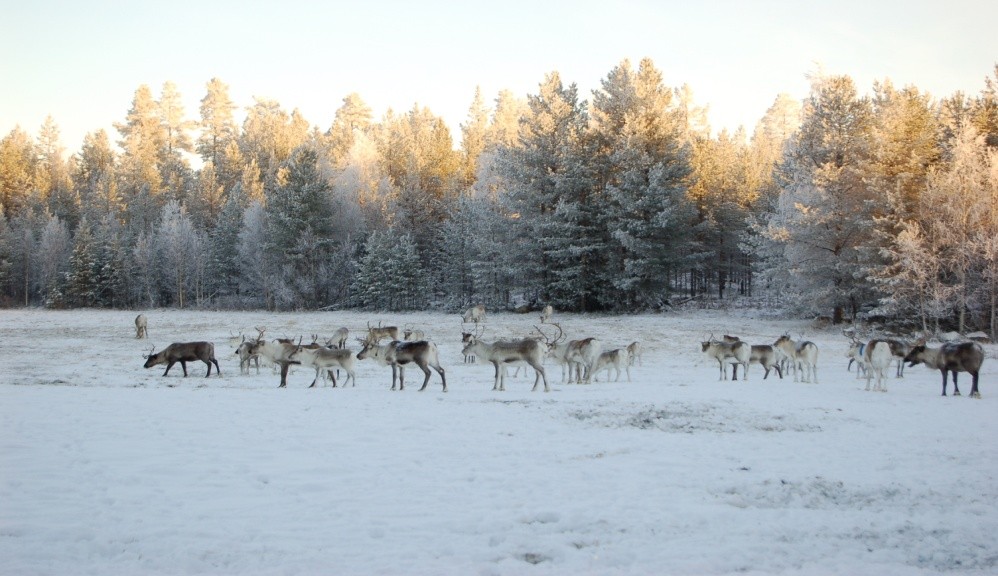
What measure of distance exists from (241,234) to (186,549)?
185 ft

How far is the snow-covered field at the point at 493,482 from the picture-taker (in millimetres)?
5980

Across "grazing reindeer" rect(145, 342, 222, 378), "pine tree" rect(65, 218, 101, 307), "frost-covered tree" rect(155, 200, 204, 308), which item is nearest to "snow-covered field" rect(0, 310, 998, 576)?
"grazing reindeer" rect(145, 342, 222, 378)

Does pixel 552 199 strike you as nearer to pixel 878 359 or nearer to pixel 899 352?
pixel 899 352

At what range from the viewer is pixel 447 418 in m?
12.2

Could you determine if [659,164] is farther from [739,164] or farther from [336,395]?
[336,395]

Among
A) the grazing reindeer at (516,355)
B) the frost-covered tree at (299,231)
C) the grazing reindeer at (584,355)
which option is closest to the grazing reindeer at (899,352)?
the grazing reindeer at (584,355)

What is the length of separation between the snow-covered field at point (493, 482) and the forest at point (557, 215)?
2298cm

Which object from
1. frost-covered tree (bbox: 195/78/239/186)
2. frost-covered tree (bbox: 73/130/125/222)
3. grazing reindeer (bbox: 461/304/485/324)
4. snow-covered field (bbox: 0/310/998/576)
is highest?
frost-covered tree (bbox: 195/78/239/186)

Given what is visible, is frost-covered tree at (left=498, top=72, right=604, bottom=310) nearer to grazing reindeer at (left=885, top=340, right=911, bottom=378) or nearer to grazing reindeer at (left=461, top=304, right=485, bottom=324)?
grazing reindeer at (left=461, top=304, right=485, bottom=324)

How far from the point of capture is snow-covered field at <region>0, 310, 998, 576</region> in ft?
19.6

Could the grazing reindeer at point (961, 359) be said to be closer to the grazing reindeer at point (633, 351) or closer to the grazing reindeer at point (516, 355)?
the grazing reindeer at point (633, 351)

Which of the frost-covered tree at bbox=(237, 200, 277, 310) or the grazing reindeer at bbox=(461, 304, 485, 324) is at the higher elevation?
the frost-covered tree at bbox=(237, 200, 277, 310)

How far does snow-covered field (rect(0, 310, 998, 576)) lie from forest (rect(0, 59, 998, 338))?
905 inches

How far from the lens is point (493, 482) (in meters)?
8.12
